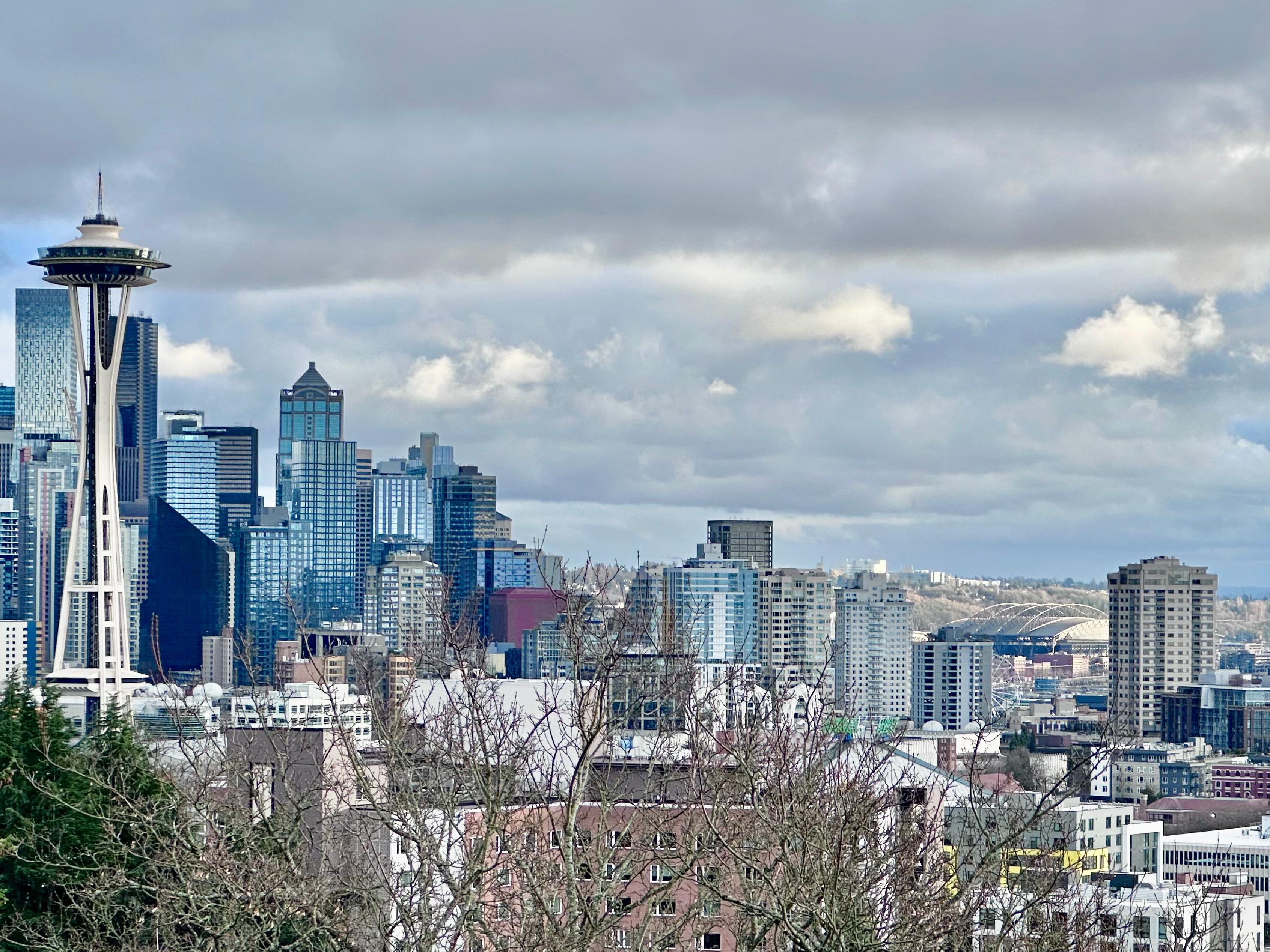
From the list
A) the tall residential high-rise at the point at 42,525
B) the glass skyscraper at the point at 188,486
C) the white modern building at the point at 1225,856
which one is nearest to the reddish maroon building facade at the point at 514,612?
the glass skyscraper at the point at 188,486

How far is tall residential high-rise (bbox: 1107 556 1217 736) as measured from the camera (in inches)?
4879

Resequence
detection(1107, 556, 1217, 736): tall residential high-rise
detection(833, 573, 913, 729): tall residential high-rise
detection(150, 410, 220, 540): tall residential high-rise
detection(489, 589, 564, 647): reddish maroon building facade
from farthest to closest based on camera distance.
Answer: detection(150, 410, 220, 540): tall residential high-rise
detection(489, 589, 564, 647): reddish maroon building facade
detection(833, 573, 913, 729): tall residential high-rise
detection(1107, 556, 1217, 736): tall residential high-rise

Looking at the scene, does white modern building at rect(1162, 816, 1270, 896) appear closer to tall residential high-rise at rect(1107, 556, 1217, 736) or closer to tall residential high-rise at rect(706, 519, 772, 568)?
tall residential high-rise at rect(1107, 556, 1217, 736)

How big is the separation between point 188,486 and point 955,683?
7979 centimetres

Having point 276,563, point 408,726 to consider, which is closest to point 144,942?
point 408,726

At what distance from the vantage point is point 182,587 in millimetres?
169250

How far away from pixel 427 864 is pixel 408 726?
2519 mm

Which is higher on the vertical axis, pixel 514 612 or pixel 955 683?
pixel 514 612

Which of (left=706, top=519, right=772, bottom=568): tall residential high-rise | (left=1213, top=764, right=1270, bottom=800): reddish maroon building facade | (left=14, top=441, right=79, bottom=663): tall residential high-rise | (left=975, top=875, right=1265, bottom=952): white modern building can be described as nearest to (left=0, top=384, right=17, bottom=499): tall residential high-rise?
(left=14, top=441, right=79, bottom=663): tall residential high-rise

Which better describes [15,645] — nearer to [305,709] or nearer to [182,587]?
[182,587]

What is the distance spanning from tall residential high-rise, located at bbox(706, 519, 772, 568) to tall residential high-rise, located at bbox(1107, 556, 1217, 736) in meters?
45.1

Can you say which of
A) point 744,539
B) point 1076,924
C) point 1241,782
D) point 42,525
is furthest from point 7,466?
point 1076,924

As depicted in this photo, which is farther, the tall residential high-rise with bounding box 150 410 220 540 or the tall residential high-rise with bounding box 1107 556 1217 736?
the tall residential high-rise with bounding box 150 410 220 540

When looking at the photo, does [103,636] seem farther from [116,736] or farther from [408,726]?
[408,726]
